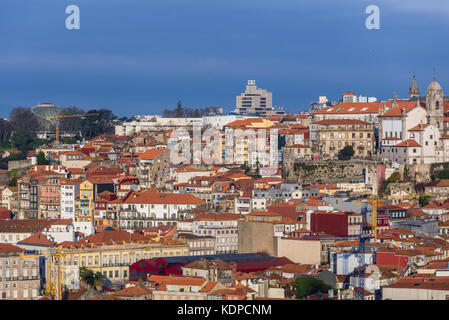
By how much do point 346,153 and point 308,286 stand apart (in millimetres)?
20397

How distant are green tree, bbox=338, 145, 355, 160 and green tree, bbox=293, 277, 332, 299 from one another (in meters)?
19.6

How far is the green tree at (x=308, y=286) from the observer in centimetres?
2614

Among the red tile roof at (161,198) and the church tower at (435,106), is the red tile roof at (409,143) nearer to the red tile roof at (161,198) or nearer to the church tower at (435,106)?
the church tower at (435,106)

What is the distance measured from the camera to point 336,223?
3612 cm

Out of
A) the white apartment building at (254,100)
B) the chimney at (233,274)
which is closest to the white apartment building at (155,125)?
the white apartment building at (254,100)

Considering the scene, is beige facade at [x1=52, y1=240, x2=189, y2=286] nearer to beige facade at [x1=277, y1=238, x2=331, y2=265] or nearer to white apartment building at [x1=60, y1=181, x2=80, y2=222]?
beige facade at [x1=277, y1=238, x2=331, y2=265]

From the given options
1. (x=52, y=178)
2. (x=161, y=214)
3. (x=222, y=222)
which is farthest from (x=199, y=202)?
(x=52, y=178)

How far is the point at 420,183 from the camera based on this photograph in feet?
144

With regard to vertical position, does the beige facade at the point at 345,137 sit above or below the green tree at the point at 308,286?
above

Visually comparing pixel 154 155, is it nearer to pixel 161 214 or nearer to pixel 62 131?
pixel 161 214

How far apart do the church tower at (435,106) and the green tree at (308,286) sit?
69.6 feet

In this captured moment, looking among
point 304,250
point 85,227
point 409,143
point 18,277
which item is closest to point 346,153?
point 409,143

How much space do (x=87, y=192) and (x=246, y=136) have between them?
12.5 m
